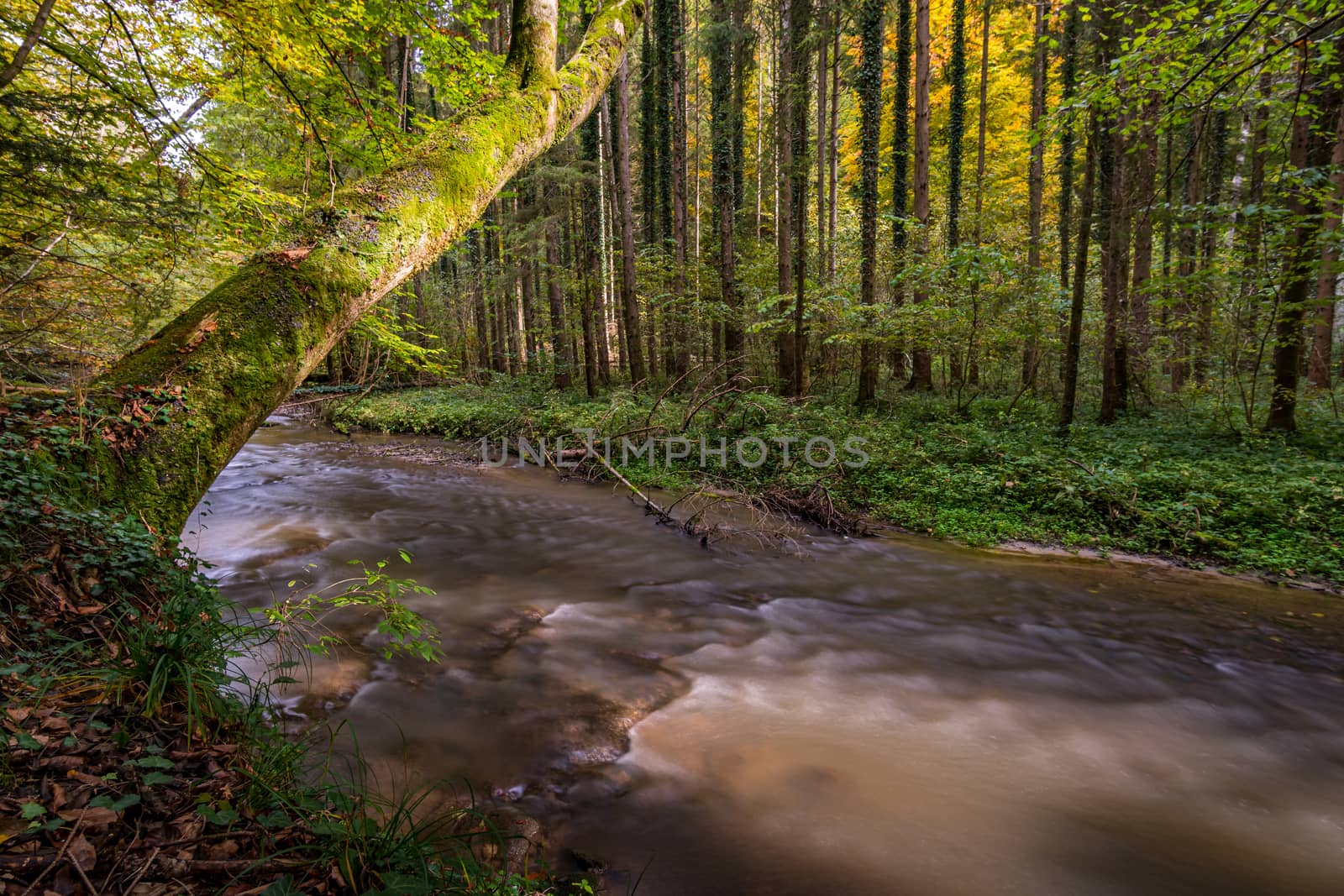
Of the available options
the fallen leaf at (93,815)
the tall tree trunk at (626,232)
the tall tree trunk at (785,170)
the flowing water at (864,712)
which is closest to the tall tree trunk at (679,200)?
the tall tree trunk at (626,232)

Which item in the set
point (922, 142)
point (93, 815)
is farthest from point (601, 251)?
point (93, 815)

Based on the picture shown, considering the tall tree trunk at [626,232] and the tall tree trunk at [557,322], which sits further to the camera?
the tall tree trunk at [557,322]

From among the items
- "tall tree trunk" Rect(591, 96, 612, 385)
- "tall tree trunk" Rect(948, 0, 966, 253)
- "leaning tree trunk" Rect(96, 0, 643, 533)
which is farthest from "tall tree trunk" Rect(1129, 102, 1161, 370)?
"tall tree trunk" Rect(591, 96, 612, 385)

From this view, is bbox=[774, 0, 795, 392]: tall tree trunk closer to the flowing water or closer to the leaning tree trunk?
the flowing water

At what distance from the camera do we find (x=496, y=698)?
4023mm

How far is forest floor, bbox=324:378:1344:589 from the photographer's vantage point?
6516 mm

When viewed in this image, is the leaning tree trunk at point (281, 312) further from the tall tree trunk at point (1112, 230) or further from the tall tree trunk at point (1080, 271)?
the tall tree trunk at point (1080, 271)

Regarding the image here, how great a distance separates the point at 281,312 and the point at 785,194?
12113mm

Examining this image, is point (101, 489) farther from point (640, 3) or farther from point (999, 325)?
point (999, 325)

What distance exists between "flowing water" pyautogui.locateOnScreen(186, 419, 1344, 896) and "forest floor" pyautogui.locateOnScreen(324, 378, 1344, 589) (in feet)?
2.09

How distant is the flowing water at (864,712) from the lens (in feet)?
9.66

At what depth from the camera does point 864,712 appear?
164 inches

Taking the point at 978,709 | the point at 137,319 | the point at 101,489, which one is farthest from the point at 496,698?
the point at 137,319

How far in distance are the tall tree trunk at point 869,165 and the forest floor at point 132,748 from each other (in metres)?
11.8
